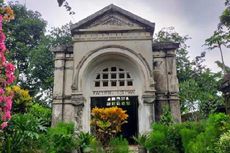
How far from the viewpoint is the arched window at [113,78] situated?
1531 cm

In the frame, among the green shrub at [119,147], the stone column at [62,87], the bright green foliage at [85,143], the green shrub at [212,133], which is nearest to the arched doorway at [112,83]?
the stone column at [62,87]

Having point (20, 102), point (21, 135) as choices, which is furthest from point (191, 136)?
point (20, 102)

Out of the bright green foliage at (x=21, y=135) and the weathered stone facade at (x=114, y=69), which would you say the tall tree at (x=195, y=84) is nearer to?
the weathered stone facade at (x=114, y=69)

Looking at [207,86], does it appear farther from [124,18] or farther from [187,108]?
[124,18]

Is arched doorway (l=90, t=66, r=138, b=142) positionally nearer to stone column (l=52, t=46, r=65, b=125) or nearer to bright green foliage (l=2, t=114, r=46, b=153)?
stone column (l=52, t=46, r=65, b=125)

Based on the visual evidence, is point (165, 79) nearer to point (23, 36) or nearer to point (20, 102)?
point (20, 102)

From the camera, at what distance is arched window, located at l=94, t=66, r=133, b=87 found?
1531 centimetres

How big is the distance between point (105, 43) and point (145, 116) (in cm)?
409

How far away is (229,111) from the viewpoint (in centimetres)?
1741

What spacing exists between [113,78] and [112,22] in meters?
2.86

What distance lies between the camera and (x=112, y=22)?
15672mm

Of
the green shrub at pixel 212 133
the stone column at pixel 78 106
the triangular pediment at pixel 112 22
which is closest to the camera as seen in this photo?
the green shrub at pixel 212 133

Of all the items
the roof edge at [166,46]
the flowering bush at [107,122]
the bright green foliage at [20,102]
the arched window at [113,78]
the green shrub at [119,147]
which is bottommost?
the green shrub at [119,147]

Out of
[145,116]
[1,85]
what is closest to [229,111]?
[145,116]
